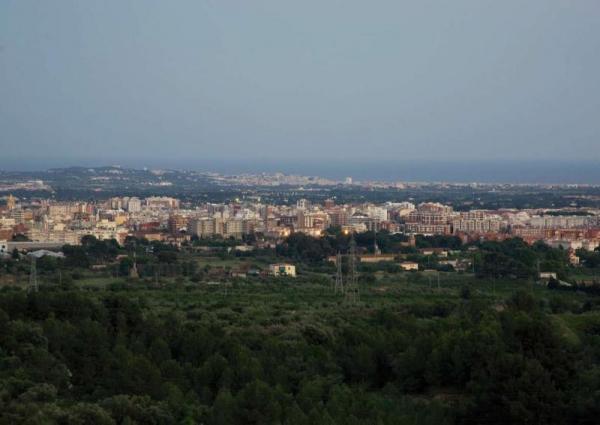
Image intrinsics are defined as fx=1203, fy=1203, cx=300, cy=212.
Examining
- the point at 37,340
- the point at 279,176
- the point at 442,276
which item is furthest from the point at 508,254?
the point at 279,176

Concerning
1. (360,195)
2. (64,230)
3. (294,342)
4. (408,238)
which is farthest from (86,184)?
(294,342)

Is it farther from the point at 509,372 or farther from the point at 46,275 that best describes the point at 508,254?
the point at 509,372

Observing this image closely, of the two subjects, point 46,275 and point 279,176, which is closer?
point 46,275

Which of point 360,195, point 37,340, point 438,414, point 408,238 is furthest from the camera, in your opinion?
point 360,195

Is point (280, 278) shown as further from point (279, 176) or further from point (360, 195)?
point (279, 176)

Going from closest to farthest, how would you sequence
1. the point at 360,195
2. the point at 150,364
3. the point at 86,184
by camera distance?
the point at 150,364 < the point at 360,195 < the point at 86,184

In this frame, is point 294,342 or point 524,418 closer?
point 524,418
